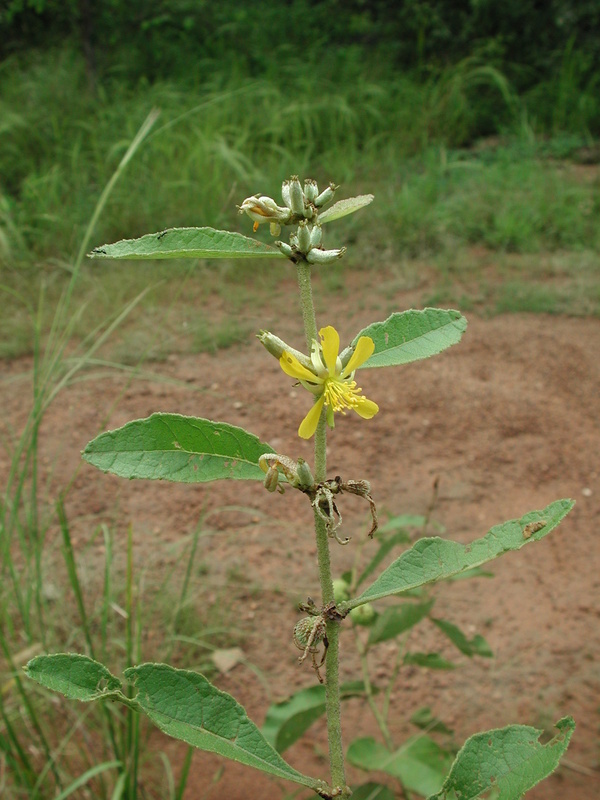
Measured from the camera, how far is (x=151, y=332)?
3.06 meters

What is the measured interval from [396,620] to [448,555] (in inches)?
26.0

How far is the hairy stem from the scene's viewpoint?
0.75 meters

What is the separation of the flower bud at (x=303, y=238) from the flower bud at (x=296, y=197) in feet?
0.07

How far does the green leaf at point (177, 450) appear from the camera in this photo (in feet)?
2.58

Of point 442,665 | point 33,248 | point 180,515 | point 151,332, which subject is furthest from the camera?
point 33,248

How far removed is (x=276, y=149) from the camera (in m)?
4.38

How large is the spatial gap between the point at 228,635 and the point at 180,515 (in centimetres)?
49

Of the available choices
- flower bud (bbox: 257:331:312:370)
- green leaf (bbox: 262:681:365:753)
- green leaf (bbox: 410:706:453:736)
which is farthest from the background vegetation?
flower bud (bbox: 257:331:312:370)

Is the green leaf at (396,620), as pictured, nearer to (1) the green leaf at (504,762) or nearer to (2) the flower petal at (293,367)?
(1) the green leaf at (504,762)

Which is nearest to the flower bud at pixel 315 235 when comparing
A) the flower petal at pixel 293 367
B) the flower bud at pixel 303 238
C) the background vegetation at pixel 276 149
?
the flower bud at pixel 303 238

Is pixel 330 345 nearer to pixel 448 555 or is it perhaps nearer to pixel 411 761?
pixel 448 555

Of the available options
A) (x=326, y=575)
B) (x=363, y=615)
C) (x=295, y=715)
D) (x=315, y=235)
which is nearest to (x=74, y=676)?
(x=326, y=575)

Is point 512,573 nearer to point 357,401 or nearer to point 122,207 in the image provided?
point 357,401

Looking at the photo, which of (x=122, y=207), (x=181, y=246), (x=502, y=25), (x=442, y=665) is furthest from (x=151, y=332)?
(x=502, y=25)
